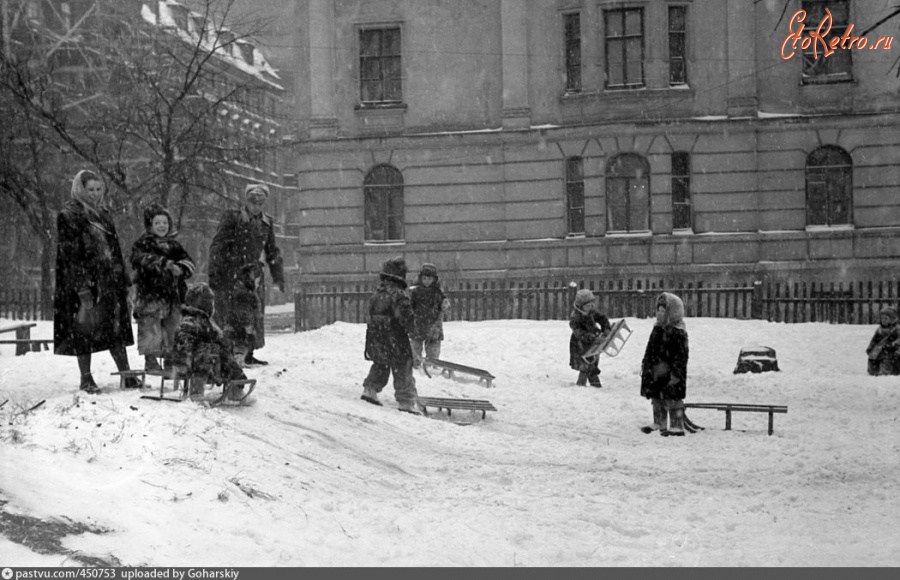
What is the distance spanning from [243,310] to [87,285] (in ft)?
7.66

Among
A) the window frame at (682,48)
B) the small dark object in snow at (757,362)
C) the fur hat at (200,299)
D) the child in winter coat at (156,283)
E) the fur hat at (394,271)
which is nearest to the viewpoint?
the fur hat at (200,299)

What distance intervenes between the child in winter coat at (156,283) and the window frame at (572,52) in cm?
1781

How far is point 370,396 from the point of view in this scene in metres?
10.8

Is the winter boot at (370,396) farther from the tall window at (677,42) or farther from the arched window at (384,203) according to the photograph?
the tall window at (677,42)

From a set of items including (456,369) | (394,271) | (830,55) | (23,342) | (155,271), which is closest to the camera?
(155,271)

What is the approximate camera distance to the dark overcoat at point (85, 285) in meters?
9.05

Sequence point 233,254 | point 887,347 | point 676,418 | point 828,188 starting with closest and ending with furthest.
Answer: point 676,418 < point 233,254 < point 887,347 < point 828,188

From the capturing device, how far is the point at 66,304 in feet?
Result: 29.7

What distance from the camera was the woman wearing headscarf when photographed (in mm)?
9055

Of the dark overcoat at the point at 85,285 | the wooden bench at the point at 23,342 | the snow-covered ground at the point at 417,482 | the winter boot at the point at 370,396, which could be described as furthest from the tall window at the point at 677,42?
the dark overcoat at the point at 85,285

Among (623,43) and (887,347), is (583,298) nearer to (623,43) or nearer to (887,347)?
(887,347)

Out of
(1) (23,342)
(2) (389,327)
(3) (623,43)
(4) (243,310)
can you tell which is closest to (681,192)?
(3) (623,43)

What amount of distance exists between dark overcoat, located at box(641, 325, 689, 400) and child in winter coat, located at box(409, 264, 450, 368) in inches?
193

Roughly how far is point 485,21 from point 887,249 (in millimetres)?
12304
